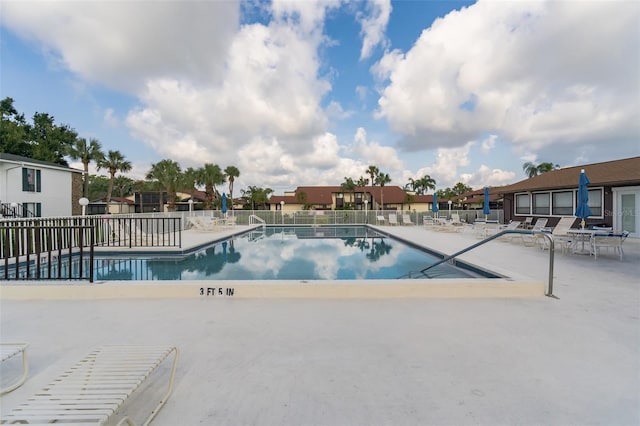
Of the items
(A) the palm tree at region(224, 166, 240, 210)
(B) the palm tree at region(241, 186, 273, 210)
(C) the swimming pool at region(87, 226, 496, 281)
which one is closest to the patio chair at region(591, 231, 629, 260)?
(C) the swimming pool at region(87, 226, 496, 281)

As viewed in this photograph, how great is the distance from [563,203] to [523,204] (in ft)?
9.85

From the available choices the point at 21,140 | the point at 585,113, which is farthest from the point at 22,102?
the point at 585,113

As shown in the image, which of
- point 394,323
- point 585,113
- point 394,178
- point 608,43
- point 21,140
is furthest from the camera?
point 394,178

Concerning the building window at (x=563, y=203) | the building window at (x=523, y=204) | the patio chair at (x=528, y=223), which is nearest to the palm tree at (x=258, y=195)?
the building window at (x=523, y=204)

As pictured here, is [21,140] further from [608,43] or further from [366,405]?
[608,43]

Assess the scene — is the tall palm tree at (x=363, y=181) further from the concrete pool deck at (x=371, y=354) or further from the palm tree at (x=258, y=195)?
the concrete pool deck at (x=371, y=354)

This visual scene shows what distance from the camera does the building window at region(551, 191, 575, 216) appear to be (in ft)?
50.0

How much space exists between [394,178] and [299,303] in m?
34.7

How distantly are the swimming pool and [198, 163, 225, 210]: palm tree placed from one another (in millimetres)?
24250

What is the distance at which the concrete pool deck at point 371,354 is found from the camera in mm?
1917

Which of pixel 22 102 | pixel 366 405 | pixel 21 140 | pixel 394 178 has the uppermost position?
pixel 22 102

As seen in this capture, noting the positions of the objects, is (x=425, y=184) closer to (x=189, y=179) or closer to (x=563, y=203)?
(x=563, y=203)

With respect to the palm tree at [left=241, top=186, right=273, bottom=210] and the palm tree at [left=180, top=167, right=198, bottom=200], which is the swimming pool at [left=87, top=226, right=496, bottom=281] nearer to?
the palm tree at [left=180, top=167, right=198, bottom=200]

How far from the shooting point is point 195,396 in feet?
6.74
